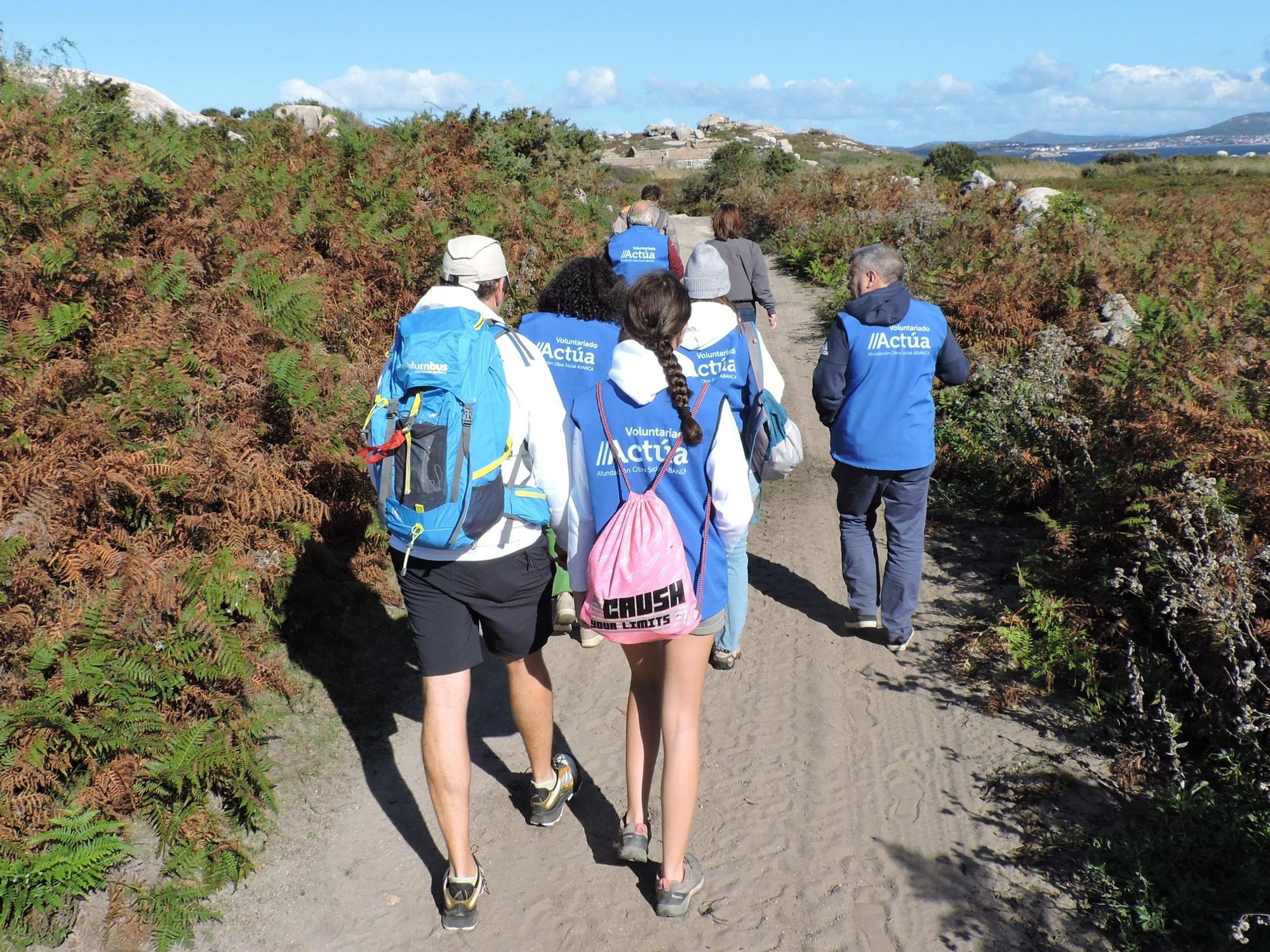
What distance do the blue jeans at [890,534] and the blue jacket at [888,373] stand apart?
0.47ft

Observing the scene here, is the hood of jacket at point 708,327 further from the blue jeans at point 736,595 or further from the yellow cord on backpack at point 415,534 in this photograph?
the yellow cord on backpack at point 415,534

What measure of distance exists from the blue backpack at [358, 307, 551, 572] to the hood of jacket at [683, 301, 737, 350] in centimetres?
103

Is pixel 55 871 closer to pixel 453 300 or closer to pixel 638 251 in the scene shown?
pixel 453 300

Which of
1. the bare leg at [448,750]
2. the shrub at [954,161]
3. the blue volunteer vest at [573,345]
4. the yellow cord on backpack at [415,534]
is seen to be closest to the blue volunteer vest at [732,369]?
the blue volunteer vest at [573,345]

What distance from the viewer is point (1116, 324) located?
842 cm

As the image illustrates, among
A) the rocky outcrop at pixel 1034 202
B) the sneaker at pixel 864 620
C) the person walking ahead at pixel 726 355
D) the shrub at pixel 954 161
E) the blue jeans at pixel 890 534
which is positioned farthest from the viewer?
the shrub at pixel 954 161

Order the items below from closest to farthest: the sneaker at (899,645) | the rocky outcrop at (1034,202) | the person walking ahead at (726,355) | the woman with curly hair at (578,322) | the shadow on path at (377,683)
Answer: the person walking ahead at (726,355) < the shadow on path at (377,683) < the woman with curly hair at (578,322) < the sneaker at (899,645) < the rocky outcrop at (1034,202)

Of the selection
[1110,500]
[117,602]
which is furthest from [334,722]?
[1110,500]

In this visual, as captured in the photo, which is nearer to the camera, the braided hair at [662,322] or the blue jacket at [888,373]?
the braided hair at [662,322]

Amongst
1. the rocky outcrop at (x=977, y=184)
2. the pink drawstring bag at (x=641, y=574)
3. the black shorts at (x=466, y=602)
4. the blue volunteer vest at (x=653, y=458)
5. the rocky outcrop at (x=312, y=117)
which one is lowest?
the black shorts at (x=466, y=602)

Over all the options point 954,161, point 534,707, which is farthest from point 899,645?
point 954,161

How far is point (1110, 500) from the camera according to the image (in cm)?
543

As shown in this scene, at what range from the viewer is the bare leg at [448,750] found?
330 cm

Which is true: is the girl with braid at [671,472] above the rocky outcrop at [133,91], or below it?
below
